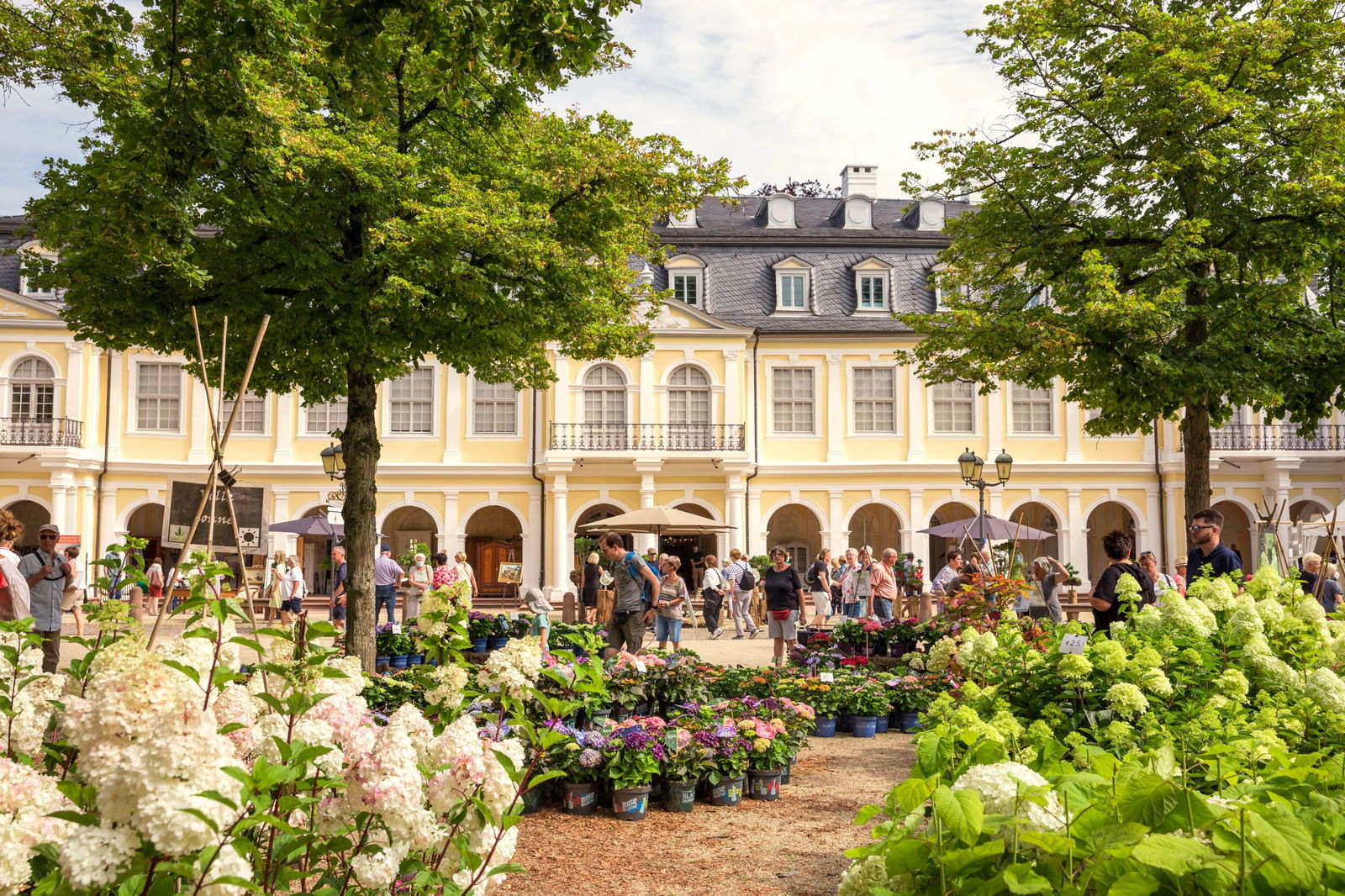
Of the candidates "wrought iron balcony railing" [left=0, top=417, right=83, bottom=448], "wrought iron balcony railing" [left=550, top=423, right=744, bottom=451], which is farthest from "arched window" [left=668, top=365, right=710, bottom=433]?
"wrought iron balcony railing" [left=0, top=417, right=83, bottom=448]

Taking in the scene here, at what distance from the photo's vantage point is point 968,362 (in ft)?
40.1

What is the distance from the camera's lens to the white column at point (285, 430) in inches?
1015

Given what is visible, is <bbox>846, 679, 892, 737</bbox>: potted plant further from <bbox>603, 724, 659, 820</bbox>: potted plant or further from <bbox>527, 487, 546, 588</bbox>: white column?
<bbox>527, 487, 546, 588</bbox>: white column

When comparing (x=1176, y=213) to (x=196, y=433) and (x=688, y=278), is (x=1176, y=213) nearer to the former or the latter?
(x=688, y=278)

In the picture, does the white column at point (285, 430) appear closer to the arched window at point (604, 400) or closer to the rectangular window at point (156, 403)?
the rectangular window at point (156, 403)

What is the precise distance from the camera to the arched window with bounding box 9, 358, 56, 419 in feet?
82.5

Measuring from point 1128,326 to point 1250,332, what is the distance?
1281 millimetres

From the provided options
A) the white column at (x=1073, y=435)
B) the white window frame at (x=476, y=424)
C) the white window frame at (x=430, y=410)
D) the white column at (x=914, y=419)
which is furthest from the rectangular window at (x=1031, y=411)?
the white window frame at (x=430, y=410)

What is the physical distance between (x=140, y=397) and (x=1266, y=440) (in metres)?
27.5

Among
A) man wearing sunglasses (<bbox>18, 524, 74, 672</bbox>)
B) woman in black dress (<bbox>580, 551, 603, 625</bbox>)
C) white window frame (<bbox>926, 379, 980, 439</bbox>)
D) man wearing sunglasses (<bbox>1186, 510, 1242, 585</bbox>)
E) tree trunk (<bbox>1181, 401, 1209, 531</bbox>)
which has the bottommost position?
woman in black dress (<bbox>580, 551, 603, 625</bbox>)

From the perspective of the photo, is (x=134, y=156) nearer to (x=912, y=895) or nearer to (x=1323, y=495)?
(x=912, y=895)

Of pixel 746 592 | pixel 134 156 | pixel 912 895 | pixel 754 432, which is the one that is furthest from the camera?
pixel 754 432

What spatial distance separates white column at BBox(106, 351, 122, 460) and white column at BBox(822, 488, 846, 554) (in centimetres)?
1705

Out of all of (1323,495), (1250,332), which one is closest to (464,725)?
(1250,332)
